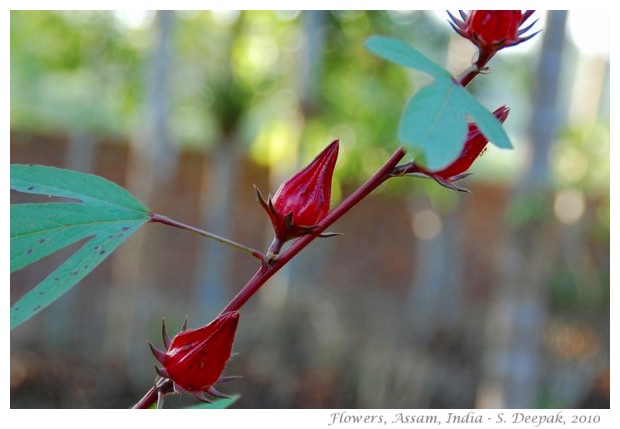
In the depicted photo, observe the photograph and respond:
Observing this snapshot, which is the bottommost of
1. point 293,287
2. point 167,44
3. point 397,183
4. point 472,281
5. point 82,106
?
point 472,281

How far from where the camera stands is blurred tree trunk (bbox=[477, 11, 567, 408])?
307 cm

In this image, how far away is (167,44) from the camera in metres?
4.65

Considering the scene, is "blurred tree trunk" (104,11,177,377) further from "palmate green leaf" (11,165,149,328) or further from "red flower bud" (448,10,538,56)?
"red flower bud" (448,10,538,56)

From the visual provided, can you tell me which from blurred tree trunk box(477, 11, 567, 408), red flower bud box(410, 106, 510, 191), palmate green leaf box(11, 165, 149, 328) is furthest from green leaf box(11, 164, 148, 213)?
blurred tree trunk box(477, 11, 567, 408)

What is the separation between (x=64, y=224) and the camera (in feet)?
1.73

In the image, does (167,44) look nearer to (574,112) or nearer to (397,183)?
(397,183)

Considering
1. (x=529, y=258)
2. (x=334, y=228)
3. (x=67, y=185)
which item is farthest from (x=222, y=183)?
(x=67, y=185)

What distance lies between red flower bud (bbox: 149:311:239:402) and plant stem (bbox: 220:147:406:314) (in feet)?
0.06

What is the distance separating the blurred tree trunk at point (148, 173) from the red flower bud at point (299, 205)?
4183 mm

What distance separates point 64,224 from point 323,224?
175 millimetres

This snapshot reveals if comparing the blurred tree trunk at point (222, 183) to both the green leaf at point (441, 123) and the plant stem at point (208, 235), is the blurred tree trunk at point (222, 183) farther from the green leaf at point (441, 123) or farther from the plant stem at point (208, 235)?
the green leaf at point (441, 123)
